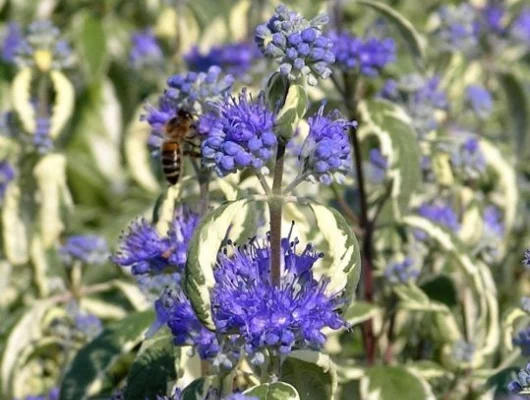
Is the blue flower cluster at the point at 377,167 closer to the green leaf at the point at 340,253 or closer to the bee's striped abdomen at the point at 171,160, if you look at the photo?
the bee's striped abdomen at the point at 171,160

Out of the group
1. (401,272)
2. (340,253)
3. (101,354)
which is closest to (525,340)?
(340,253)

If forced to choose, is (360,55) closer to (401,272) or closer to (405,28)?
(405,28)

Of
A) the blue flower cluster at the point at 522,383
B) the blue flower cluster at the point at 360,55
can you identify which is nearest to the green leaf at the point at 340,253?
the blue flower cluster at the point at 522,383

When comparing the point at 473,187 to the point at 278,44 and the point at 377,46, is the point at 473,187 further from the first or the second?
the point at 278,44

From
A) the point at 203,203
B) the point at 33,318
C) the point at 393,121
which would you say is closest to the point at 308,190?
the point at 393,121

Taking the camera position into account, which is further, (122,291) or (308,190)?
(122,291)
